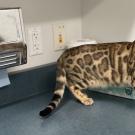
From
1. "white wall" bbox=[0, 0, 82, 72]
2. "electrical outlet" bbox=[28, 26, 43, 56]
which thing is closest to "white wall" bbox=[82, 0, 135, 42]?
"white wall" bbox=[0, 0, 82, 72]

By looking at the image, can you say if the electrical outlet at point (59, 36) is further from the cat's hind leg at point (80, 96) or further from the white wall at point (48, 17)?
the cat's hind leg at point (80, 96)

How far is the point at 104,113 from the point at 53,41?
1.48 feet

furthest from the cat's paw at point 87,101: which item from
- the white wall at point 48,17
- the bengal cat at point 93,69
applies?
the white wall at point 48,17

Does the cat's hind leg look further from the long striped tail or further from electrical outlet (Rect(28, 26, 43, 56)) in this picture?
electrical outlet (Rect(28, 26, 43, 56))

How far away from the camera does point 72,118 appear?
99cm

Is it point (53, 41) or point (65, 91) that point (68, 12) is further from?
point (65, 91)

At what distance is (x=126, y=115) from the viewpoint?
1.00m

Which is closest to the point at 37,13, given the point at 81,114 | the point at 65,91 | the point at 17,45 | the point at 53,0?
the point at 53,0

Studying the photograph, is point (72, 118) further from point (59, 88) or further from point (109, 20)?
point (109, 20)

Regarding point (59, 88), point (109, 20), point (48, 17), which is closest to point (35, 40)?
point (48, 17)

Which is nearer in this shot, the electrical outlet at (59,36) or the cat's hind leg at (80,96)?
the cat's hind leg at (80,96)

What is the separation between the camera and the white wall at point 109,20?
1.15 meters

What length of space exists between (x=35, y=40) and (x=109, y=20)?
0.36 meters

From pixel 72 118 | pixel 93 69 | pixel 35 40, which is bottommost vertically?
pixel 72 118
